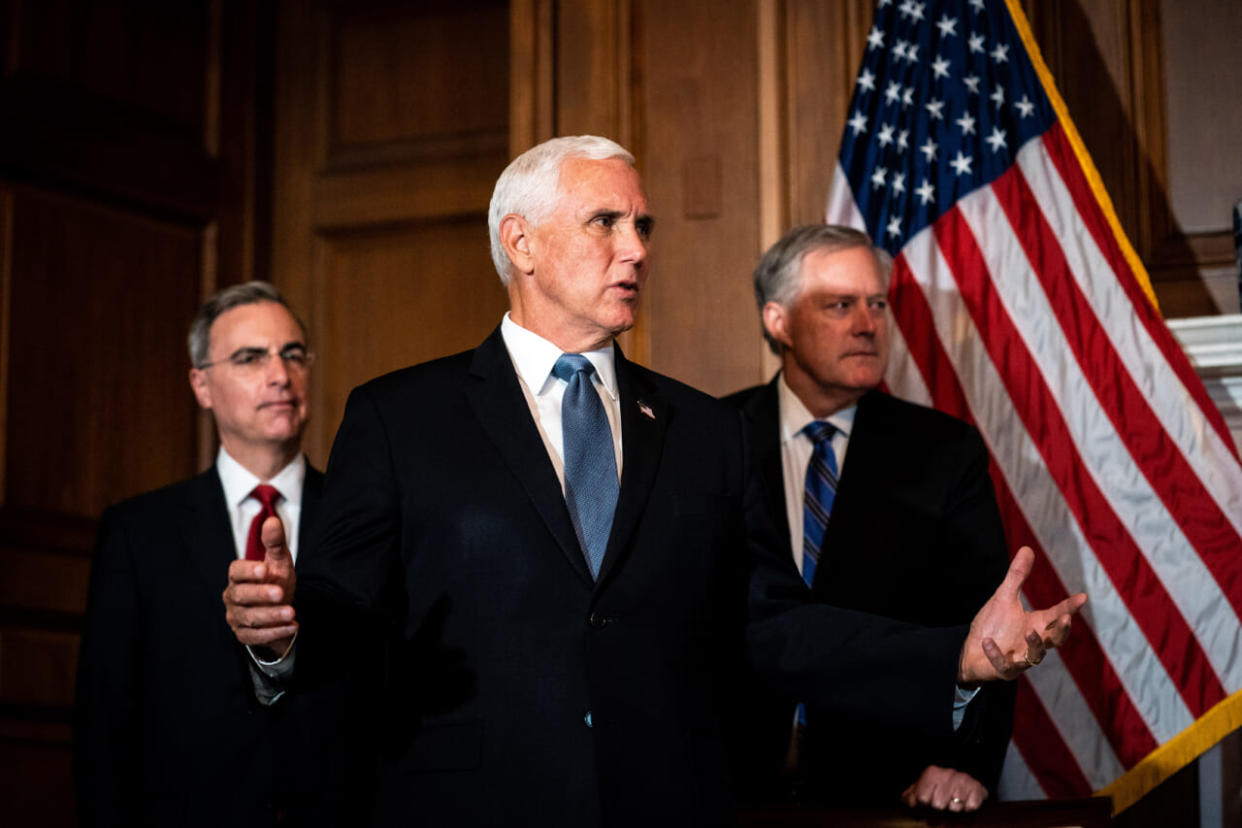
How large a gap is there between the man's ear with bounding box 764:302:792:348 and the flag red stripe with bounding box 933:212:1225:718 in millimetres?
531

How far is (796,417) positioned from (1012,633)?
1.46 m

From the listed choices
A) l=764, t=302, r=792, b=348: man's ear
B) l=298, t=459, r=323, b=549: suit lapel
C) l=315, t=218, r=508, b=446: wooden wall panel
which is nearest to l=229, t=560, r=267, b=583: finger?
l=298, t=459, r=323, b=549: suit lapel

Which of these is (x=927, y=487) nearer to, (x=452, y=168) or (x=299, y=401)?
(x=299, y=401)

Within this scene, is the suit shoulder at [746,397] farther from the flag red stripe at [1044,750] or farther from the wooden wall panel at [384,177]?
the wooden wall panel at [384,177]

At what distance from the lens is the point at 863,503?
10.4 feet

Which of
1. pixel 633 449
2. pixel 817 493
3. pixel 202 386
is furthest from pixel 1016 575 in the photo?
pixel 202 386

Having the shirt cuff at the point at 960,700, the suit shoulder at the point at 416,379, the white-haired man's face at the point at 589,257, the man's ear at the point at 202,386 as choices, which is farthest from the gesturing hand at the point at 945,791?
the man's ear at the point at 202,386

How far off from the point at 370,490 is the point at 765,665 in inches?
25.9

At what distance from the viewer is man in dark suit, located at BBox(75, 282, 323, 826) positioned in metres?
2.91

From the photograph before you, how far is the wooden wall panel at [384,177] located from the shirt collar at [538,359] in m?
2.51

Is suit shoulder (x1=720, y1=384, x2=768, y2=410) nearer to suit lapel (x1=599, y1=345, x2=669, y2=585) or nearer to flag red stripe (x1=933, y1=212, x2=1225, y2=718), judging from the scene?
flag red stripe (x1=933, y1=212, x2=1225, y2=718)

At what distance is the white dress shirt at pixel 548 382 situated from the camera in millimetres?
2203

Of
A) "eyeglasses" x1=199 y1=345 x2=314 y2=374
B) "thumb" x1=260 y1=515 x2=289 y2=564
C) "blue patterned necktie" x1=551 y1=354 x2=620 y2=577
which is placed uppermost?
"eyeglasses" x1=199 y1=345 x2=314 y2=374

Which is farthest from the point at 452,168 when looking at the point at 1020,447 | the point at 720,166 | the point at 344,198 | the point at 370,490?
the point at 370,490
